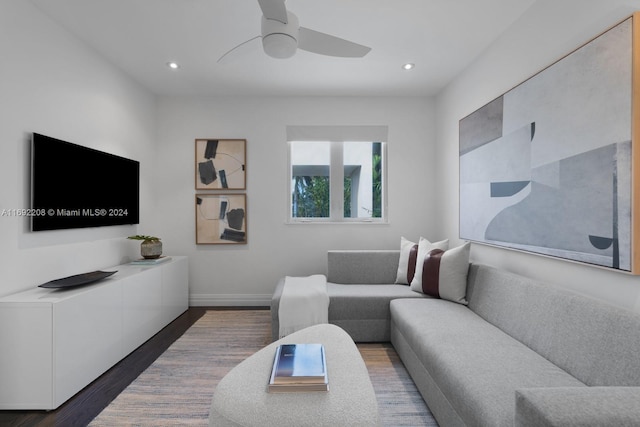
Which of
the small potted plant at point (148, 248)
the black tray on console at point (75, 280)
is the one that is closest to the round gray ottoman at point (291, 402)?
the black tray on console at point (75, 280)

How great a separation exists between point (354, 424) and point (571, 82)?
2.10 metres

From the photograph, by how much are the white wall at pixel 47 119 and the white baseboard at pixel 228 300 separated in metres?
1.06

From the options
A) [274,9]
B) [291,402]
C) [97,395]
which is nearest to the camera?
[291,402]

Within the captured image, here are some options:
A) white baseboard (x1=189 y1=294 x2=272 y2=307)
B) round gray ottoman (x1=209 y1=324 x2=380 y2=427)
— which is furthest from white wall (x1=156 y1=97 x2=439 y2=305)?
round gray ottoman (x1=209 y1=324 x2=380 y2=427)

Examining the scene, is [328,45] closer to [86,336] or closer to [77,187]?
[77,187]

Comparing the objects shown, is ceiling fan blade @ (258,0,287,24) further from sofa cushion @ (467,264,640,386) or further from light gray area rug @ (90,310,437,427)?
light gray area rug @ (90,310,437,427)

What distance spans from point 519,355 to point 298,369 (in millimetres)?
1163

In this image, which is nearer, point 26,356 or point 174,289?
point 26,356

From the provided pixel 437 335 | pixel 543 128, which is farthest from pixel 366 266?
pixel 543 128

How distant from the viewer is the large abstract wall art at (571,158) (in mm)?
1524

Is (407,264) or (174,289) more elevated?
(407,264)

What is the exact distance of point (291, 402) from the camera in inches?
50.7

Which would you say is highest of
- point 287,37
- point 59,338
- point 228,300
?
point 287,37

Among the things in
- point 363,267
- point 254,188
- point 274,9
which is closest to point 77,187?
point 254,188
